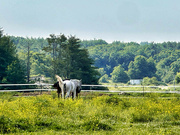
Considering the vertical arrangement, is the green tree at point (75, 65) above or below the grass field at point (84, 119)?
above

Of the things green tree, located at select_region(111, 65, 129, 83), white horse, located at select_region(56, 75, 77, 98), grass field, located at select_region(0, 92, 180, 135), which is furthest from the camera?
green tree, located at select_region(111, 65, 129, 83)

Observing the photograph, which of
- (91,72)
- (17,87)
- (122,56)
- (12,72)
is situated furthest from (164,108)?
(122,56)

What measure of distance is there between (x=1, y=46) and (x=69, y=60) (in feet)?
53.0

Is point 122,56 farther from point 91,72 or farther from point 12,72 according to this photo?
point 12,72

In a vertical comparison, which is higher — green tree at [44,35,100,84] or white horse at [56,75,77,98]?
green tree at [44,35,100,84]

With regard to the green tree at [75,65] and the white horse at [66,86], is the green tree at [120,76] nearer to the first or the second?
the green tree at [75,65]

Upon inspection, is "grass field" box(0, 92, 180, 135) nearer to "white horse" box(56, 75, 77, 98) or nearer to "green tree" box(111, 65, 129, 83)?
"white horse" box(56, 75, 77, 98)

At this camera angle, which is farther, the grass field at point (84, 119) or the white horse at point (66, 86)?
the white horse at point (66, 86)

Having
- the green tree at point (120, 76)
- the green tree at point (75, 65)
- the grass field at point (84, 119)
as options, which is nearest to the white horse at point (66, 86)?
the grass field at point (84, 119)

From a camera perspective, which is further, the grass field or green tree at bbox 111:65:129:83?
green tree at bbox 111:65:129:83

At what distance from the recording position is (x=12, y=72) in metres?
53.2

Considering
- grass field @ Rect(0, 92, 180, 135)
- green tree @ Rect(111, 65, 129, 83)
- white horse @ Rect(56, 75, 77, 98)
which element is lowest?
grass field @ Rect(0, 92, 180, 135)

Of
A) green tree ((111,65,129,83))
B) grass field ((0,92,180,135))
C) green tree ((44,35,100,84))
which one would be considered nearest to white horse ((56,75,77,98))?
grass field ((0,92,180,135))

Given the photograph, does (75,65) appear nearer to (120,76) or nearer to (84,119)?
(84,119)
